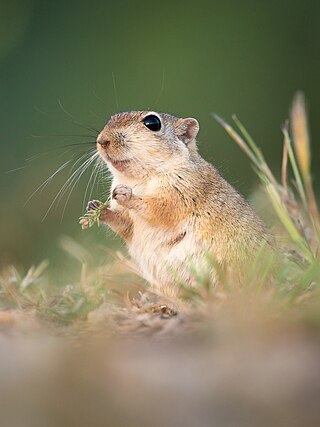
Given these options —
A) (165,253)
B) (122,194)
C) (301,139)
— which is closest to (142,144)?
(122,194)

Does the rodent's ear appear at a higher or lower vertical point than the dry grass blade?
higher

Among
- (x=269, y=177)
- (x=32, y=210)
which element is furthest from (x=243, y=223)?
(x=32, y=210)

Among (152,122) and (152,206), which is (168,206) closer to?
(152,206)

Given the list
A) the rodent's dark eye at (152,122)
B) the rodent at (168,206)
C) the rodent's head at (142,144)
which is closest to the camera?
the rodent at (168,206)

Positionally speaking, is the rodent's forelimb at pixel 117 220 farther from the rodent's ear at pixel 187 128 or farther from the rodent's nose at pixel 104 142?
the rodent's ear at pixel 187 128

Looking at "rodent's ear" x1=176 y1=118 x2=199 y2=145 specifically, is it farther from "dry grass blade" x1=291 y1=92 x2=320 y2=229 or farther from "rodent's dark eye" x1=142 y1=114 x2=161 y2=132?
"dry grass blade" x1=291 y1=92 x2=320 y2=229

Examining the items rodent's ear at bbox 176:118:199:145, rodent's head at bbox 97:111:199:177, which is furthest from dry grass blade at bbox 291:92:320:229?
rodent's ear at bbox 176:118:199:145

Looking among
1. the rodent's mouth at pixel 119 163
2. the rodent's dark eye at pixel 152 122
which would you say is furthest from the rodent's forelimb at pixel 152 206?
the rodent's dark eye at pixel 152 122

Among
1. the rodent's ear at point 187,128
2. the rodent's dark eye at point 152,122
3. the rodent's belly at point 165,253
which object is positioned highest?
the rodent's ear at point 187,128

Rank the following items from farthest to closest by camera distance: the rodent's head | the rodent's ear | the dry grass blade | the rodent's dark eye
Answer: the rodent's ear → the rodent's dark eye → the rodent's head → the dry grass blade
